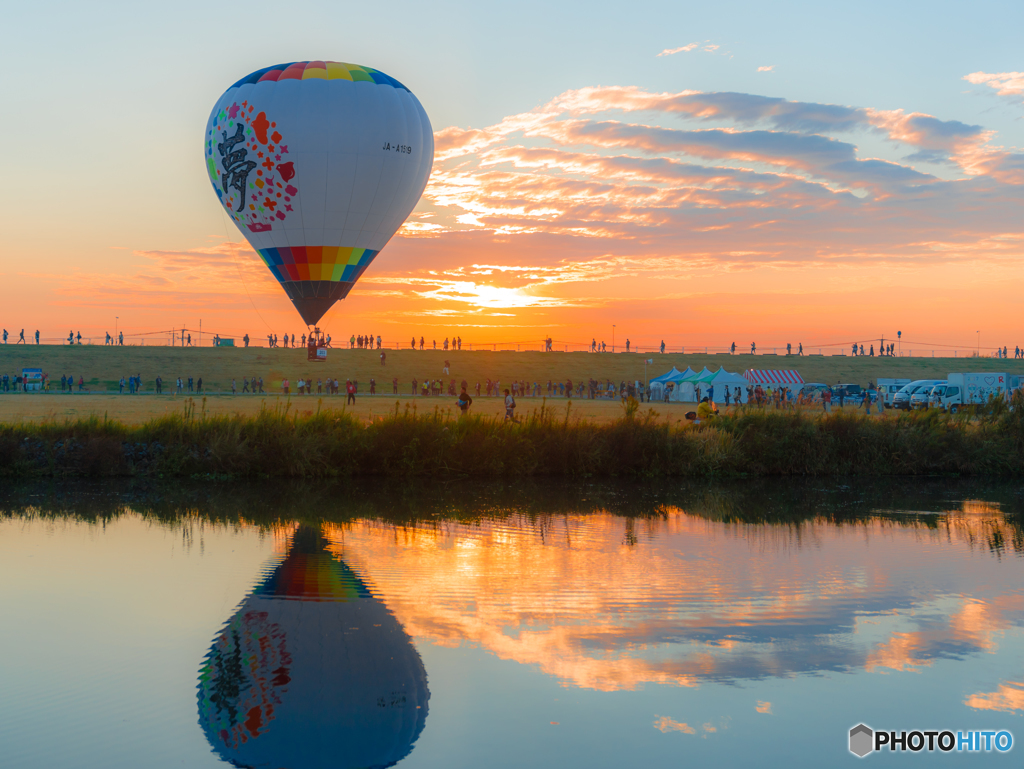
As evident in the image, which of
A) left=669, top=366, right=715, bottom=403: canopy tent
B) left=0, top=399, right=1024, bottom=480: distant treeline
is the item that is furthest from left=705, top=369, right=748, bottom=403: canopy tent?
left=0, top=399, right=1024, bottom=480: distant treeline

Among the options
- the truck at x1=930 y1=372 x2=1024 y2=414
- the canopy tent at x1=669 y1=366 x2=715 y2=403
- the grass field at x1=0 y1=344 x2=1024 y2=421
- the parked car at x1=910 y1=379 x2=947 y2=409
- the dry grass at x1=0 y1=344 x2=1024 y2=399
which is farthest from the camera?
the dry grass at x1=0 y1=344 x2=1024 y2=399

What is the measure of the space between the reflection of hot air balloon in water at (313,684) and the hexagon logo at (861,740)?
3.00 meters

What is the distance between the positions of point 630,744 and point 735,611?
3.29 metres

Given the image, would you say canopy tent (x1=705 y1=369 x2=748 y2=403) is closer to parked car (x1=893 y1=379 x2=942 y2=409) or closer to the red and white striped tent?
the red and white striped tent

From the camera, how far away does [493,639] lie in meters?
7.75

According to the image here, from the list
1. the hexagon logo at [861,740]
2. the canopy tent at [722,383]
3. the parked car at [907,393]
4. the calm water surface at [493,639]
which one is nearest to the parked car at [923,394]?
the parked car at [907,393]

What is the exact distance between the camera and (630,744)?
5.66 m

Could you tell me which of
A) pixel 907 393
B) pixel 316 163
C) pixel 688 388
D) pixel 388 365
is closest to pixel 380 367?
pixel 388 365

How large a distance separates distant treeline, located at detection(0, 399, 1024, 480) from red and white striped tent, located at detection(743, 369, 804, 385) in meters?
34.2

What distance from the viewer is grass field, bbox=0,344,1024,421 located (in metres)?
73.4

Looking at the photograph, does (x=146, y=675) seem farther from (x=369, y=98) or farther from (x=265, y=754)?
(x=369, y=98)

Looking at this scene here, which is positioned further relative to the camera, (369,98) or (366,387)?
(366,387)

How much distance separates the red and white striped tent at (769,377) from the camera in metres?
57.8

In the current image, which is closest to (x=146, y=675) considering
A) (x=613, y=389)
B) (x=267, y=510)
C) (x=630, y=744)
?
(x=630, y=744)
